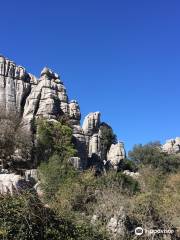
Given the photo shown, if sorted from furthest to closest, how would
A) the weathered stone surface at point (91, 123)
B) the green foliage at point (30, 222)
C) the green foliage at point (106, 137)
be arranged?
the green foliage at point (106, 137) < the weathered stone surface at point (91, 123) < the green foliage at point (30, 222)

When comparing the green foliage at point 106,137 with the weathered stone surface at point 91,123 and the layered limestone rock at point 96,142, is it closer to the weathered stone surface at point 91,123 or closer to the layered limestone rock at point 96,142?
the layered limestone rock at point 96,142

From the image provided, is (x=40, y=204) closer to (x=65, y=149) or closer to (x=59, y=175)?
(x=59, y=175)

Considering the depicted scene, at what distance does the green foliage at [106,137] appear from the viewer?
4688 centimetres

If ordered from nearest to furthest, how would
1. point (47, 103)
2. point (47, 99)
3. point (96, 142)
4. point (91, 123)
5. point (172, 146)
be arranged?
point (47, 103) < point (47, 99) < point (96, 142) < point (91, 123) < point (172, 146)

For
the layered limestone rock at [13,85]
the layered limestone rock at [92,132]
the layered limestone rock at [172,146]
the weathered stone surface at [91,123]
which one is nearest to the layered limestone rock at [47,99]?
the layered limestone rock at [13,85]

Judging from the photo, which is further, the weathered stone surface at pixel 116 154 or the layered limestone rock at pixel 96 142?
the weathered stone surface at pixel 116 154

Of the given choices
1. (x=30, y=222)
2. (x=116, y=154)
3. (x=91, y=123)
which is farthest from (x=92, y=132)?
(x=30, y=222)

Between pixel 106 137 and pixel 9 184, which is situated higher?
pixel 106 137

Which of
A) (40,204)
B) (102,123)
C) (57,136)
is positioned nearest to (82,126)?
(102,123)

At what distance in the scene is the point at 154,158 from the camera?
5416 centimetres

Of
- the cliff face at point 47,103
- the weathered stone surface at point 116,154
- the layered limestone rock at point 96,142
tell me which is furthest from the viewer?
the weathered stone surface at point 116,154

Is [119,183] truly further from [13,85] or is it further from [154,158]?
[154,158]

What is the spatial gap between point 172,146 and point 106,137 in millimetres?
22532

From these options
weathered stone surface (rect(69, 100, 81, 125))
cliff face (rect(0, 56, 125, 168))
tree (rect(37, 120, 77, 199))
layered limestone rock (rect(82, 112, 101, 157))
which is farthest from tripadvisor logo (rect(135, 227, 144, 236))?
layered limestone rock (rect(82, 112, 101, 157))
